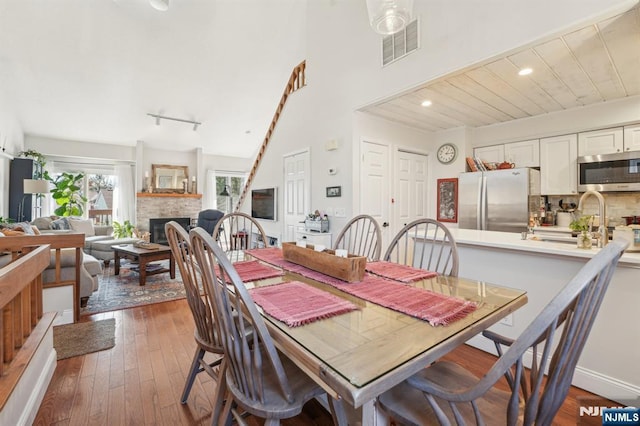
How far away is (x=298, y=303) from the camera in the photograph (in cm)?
116

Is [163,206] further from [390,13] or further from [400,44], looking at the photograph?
[390,13]

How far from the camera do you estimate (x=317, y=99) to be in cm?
422

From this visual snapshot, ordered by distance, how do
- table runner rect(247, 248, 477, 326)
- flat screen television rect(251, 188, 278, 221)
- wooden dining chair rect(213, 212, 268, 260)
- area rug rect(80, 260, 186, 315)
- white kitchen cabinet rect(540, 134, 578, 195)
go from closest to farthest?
1. table runner rect(247, 248, 477, 326)
2. wooden dining chair rect(213, 212, 268, 260)
3. area rug rect(80, 260, 186, 315)
4. white kitchen cabinet rect(540, 134, 578, 195)
5. flat screen television rect(251, 188, 278, 221)

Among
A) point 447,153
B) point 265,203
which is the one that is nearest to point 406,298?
point 447,153

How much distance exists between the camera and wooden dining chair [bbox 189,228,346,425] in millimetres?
932

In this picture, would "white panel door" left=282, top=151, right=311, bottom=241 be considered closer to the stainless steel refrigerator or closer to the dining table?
the stainless steel refrigerator

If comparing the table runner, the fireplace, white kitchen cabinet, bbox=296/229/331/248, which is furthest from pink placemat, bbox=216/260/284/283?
the fireplace

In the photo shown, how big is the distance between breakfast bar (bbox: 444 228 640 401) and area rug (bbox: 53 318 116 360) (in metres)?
3.14

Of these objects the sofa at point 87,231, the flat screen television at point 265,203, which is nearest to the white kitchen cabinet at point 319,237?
the flat screen television at point 265,203

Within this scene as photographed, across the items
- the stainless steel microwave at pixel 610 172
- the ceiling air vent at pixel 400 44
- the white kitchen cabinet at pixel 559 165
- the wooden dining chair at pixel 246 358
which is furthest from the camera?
the white kitchen cabinet at pixel 559 165

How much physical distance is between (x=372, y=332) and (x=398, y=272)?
0.74 meters

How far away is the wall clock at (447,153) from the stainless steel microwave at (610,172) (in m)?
1.47

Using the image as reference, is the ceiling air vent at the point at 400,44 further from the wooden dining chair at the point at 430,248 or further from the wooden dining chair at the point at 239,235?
the wooden dining chair at the point at 239,235

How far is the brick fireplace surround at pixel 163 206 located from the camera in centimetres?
706
